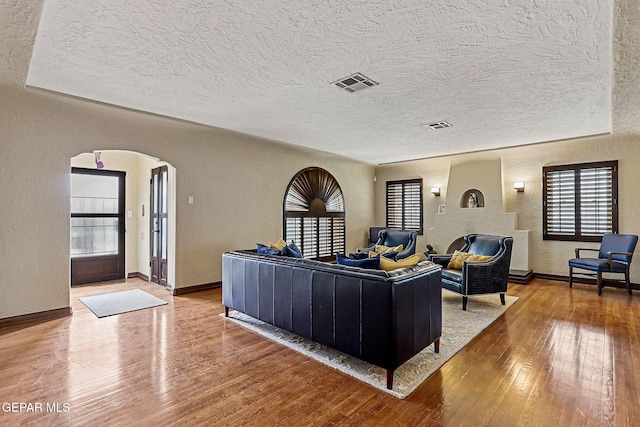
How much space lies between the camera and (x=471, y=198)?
7.54 m

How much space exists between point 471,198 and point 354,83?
5242 millimetres

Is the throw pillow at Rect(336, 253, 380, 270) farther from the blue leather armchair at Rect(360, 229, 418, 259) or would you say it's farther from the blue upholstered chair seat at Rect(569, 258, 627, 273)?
the blue upholstered chair seat at Rect(569, 258, 627, 273)

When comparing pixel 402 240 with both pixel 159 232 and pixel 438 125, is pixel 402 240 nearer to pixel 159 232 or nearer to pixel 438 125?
pixel 438 125

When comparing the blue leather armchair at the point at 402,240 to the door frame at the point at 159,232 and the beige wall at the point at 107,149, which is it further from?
the door frame at the point at 159,232

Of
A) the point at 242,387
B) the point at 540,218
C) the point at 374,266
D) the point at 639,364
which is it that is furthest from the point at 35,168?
the point at 540,218

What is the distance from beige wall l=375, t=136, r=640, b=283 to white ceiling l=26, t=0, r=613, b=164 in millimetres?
1289

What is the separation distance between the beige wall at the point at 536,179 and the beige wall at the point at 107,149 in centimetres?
332

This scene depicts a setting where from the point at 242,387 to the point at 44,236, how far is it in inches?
130

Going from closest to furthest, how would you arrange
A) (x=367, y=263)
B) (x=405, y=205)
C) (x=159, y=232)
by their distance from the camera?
(x=367, y=263)
(x=159, y=232)
(x=405, y=205)

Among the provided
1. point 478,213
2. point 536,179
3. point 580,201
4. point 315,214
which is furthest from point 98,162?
point 580,201

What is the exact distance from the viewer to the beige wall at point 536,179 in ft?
18.7

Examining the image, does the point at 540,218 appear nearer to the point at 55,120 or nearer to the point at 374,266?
the point at 374,266

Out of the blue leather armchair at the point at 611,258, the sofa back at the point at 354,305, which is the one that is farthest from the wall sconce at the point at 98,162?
the blue leather armchair at the point at 611,258

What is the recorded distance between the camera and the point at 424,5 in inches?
85.0
